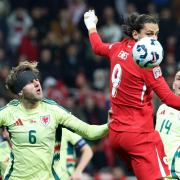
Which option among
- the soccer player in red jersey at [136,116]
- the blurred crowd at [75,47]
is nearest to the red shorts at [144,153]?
Answer: the soccer player in red jersey at [136,116]

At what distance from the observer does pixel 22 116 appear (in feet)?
28.7

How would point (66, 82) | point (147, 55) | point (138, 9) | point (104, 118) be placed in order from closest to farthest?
1. point (147, 55)
2. point (104, 118)
3. point (66, 82)
4. point (138, 9)

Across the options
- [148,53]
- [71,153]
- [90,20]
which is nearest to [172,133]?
[90,20]

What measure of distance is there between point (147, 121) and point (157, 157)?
1.14 ft

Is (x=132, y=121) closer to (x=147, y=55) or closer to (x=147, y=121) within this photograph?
(x=147, y=121)

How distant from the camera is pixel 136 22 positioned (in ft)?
27.7

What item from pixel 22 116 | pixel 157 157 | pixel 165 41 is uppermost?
pixel 165 41

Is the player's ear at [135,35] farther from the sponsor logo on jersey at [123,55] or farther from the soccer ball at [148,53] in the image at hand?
the soccer ball at [148,53]

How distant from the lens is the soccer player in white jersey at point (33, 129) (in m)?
8.62

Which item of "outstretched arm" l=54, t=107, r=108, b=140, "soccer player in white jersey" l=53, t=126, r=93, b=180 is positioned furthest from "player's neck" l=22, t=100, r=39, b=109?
"soccer player in white jersey" l=53, t=126, r=93, b=180

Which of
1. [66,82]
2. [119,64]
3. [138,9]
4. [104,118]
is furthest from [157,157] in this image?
[138,9]

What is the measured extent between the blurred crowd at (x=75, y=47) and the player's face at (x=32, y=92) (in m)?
5.78

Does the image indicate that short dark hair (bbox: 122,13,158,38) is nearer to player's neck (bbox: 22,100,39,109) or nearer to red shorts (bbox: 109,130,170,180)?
red shorts (bbox: 109,130,170,180)

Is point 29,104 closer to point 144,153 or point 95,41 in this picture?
point 95,41
